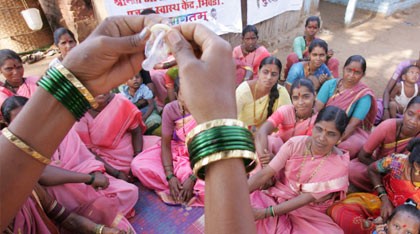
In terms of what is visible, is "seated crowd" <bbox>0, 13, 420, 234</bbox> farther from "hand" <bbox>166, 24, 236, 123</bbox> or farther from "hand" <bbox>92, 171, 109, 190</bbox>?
"hand" <bbox>166, 24, 236, 123</bbox>

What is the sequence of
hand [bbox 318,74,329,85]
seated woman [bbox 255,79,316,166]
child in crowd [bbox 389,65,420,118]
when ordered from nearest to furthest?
seated woman [bbox 255,79,316,166] → child in crowd [bbox 389,65,420,118] → hand [bbox 318,74,329,85]

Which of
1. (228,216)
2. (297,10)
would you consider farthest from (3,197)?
(297,10)

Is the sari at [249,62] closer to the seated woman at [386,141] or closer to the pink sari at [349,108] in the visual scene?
the pink sari at [349,108]

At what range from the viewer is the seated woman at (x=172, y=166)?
2793mm

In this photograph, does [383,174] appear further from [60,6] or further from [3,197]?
[60,6]

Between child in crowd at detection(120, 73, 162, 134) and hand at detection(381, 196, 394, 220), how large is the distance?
101 inches

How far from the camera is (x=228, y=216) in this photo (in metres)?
0.69

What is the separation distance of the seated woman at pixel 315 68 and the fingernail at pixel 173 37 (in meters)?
3.51

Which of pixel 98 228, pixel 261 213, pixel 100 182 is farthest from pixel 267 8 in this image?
pixel 98 228

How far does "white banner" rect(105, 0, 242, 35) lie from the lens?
4535 millimetres

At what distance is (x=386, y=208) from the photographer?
7.84ft

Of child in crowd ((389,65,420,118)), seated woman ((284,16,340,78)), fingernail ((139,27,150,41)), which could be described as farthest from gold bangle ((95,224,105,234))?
seated woman ((284,16,340,78))

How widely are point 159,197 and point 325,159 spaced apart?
5.23 ft

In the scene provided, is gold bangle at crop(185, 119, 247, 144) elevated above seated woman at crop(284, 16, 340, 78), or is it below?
above
